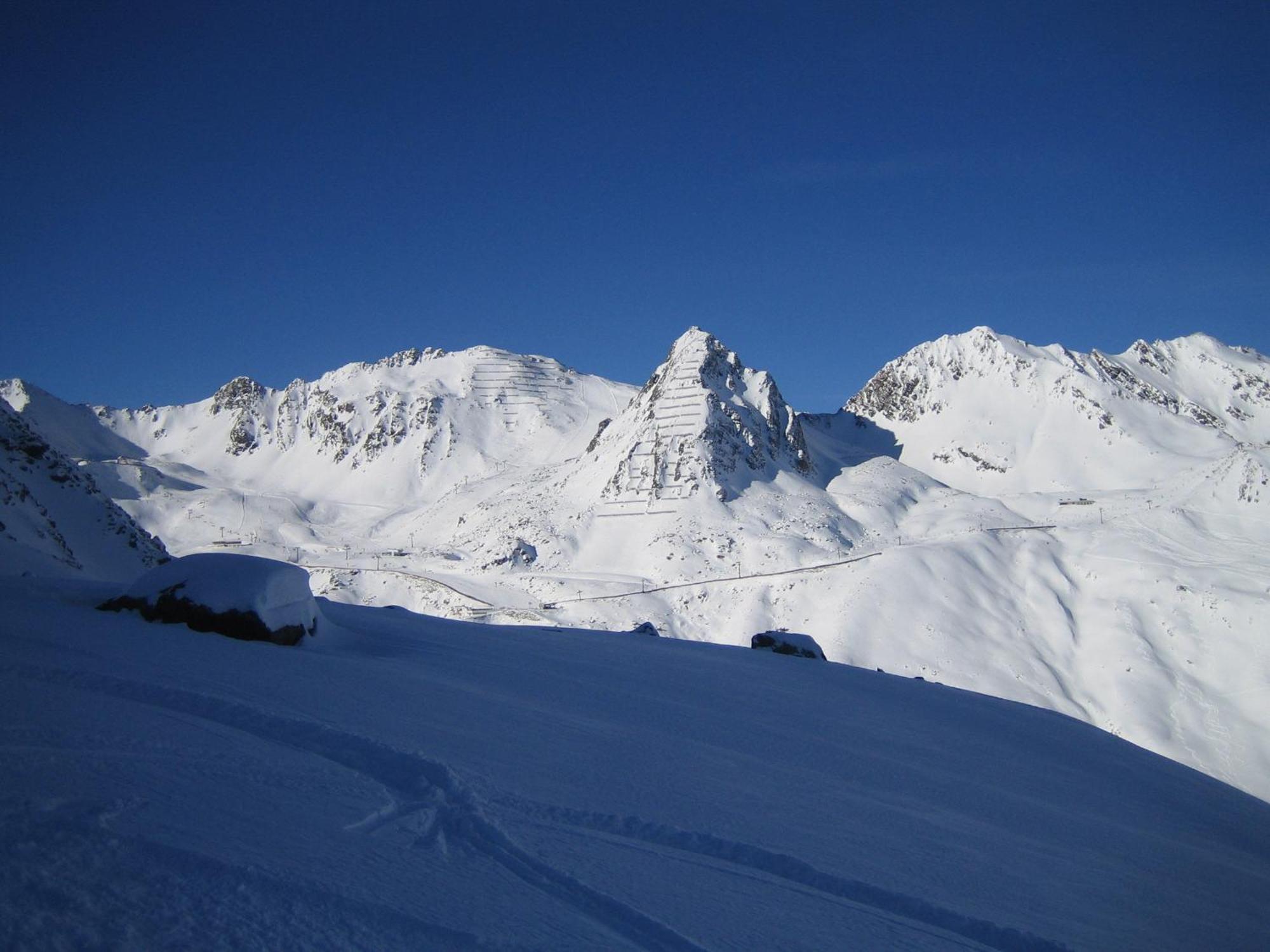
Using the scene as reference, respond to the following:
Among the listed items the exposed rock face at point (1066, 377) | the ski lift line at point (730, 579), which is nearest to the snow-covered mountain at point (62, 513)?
the ski lift line at point (730, 579)

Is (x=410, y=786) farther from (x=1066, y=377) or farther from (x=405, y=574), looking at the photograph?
(x=1066, y=377)

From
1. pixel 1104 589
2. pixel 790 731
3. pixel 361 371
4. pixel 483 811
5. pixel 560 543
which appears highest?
pixel 361 371

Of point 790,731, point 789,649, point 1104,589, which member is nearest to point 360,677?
point 790,731

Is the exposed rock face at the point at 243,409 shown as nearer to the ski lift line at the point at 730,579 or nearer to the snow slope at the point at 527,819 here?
the ski lift line at the point at 730,579

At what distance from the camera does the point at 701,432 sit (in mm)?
90812

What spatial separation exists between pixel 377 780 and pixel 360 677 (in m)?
3.38

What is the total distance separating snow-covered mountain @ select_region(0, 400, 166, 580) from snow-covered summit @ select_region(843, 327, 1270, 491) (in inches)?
4181

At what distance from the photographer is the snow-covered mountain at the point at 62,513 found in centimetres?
2045

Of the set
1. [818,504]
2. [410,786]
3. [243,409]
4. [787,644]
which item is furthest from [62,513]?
[243,409]

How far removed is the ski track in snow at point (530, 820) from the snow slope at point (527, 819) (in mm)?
21

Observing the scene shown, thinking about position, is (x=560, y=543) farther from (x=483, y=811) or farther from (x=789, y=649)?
(x=483, y=811)

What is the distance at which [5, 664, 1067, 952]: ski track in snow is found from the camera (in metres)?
4.64

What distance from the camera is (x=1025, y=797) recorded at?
8.48 meters

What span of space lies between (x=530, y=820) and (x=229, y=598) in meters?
6.90
